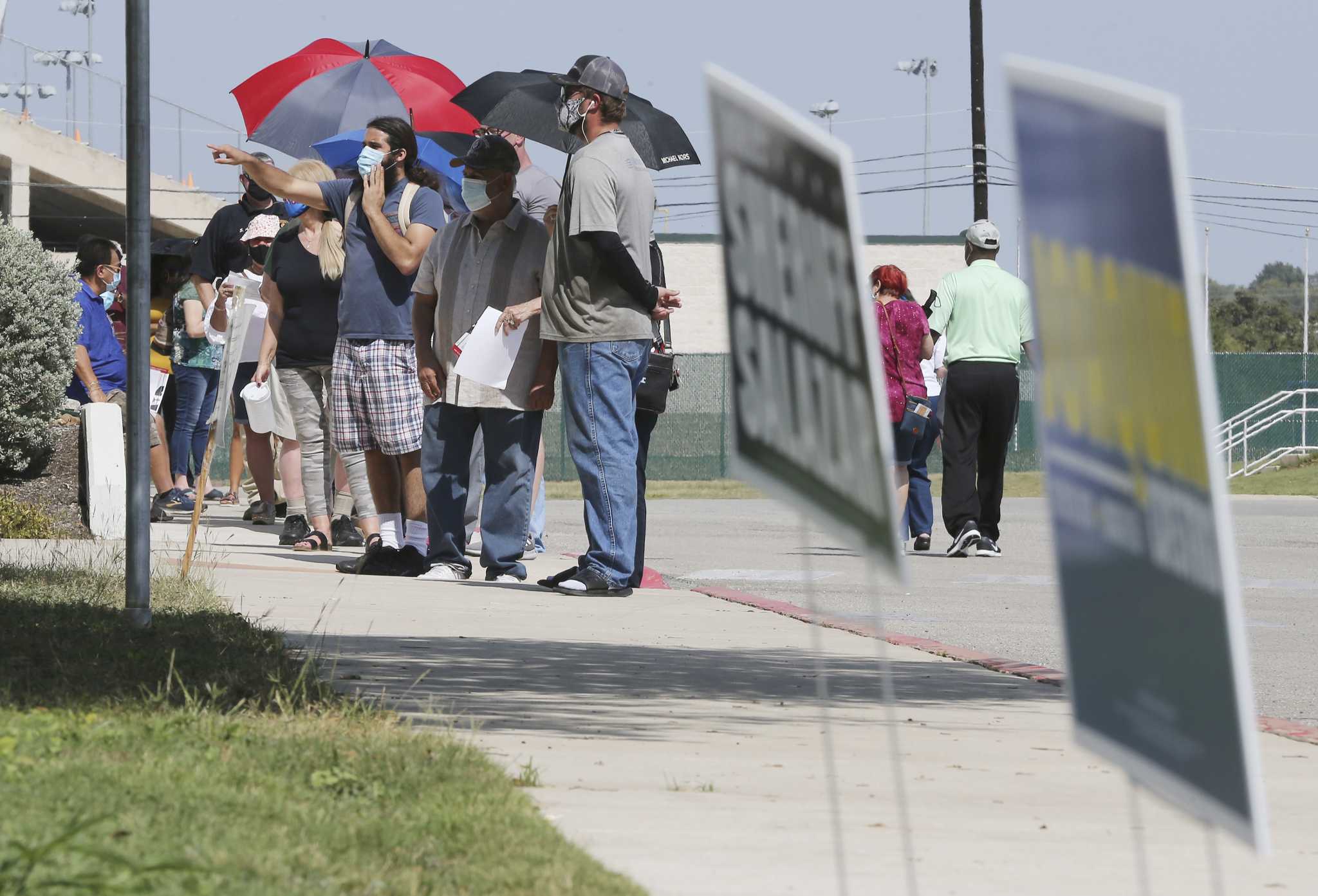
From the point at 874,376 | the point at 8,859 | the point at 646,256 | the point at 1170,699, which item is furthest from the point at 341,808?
the point at 646,256

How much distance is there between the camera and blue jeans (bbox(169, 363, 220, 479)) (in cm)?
1617

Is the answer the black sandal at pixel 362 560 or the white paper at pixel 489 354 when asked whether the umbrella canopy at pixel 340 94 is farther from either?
the white paper at pixel 489 354

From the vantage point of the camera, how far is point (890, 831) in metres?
4.20

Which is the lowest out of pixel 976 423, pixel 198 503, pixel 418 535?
pixel 418 535

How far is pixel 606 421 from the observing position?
9.09 m

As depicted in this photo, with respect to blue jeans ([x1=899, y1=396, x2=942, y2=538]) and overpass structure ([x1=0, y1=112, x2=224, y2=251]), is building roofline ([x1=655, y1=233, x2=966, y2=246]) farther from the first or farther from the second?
blue jeans ([x1=899, y1=396, x2=942, y2=538])

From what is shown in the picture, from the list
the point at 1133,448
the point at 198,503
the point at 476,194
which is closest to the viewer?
the point at 1133,448

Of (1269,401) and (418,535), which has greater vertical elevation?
(1269,401)

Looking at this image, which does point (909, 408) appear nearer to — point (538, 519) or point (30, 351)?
point (538, 519)

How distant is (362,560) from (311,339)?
193 cm

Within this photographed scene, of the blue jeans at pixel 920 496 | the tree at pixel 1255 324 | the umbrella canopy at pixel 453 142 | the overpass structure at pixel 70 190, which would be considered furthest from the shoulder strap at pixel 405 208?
the tree at pixel 1255 324

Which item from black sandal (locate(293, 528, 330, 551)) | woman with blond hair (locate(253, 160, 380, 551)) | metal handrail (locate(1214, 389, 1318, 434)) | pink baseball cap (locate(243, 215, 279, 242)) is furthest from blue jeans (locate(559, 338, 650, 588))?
metal handrail (locate(1214, 389, 1318, 434))

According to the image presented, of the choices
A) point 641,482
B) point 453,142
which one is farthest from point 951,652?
point 453,142

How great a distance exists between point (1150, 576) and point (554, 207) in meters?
7.46
